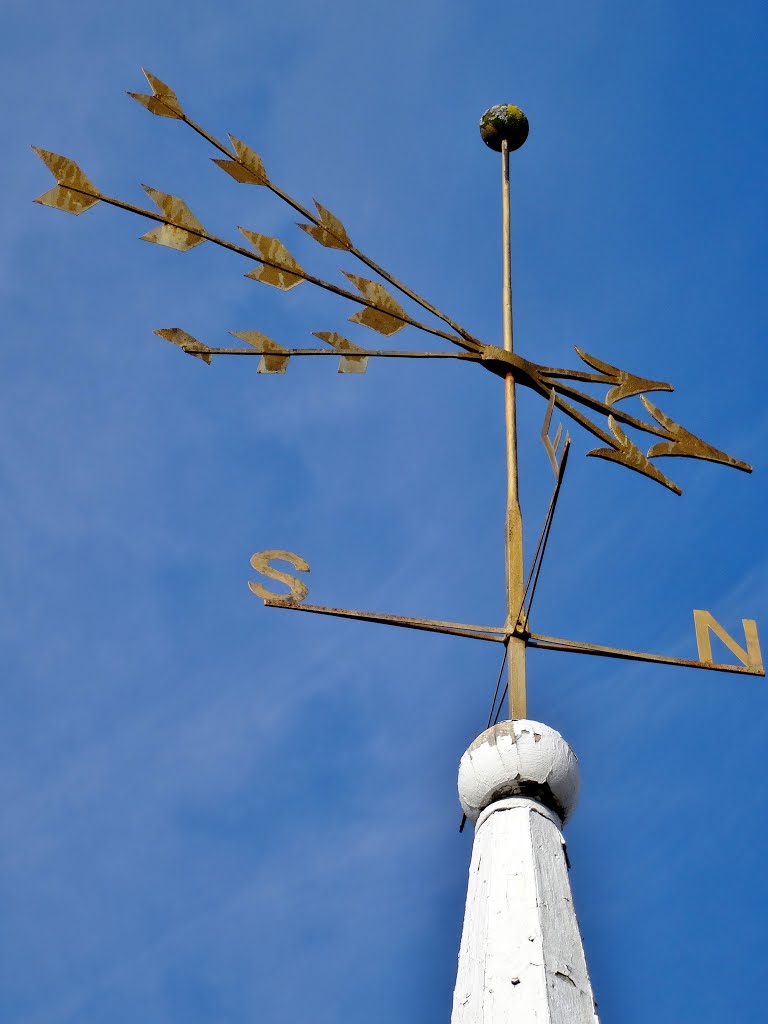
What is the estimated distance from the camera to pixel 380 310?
648 centimetres

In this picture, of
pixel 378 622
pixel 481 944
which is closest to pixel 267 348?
pixel 378 622

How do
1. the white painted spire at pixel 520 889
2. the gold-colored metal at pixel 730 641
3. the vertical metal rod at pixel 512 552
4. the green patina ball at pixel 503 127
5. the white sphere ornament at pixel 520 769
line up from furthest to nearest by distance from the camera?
the green patina ball at pixel 503 127 → the gold-colored metal at pixel 730 641 → the vertical metal rod at pixel 512 552 → the white sphere ornament at pixel 520 769 → the white painted spire at pixel 520 889

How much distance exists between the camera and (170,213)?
6.04 metres

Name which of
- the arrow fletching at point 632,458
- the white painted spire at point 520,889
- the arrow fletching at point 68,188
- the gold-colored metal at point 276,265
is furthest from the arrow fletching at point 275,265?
the white painted spire at point 520,889

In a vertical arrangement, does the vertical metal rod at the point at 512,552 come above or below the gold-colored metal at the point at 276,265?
below

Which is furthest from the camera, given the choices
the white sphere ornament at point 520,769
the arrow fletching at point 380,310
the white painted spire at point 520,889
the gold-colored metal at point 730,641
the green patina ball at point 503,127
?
the green patina ball at point 503,127

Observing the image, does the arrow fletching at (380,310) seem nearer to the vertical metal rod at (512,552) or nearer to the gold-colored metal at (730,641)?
the vertical metal rod at (512,552)

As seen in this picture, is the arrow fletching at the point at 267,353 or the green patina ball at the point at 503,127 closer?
the arrow fletching at the point at 267,353

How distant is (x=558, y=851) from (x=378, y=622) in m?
1.38

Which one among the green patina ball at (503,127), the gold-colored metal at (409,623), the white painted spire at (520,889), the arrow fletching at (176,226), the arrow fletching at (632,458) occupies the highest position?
the green patina ball at (503,127)

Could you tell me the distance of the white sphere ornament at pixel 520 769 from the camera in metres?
4.17

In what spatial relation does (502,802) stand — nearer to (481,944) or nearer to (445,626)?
(481,944)

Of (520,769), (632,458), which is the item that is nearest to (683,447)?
(632,458)

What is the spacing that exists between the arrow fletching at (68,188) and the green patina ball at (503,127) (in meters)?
2.98
